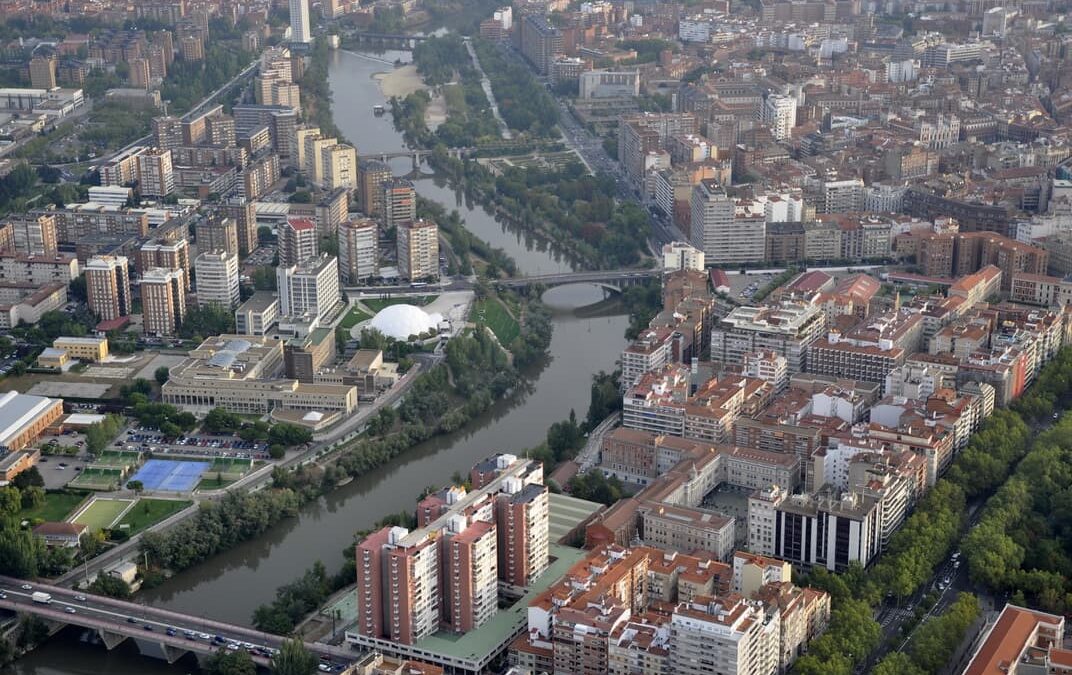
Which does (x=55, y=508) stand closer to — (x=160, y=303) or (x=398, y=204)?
(x=160, y=303)

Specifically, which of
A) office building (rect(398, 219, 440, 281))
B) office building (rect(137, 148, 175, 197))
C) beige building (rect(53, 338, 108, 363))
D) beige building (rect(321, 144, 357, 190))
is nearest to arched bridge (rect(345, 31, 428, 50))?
beige building (rect(321, 144, 357, 190))

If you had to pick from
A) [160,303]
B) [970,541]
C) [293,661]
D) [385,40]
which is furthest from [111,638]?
[385,40]

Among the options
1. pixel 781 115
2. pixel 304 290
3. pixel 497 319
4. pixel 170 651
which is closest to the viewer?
pixel 170 651

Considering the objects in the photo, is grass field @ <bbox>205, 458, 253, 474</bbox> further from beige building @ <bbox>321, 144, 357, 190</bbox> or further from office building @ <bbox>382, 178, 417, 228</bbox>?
beige building @ <bbox>321, 144, 357, 190</bbox>

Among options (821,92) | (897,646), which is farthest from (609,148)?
(897,646)

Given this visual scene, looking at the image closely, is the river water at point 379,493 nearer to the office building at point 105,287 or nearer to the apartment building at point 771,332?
the apartment building at point 771,332

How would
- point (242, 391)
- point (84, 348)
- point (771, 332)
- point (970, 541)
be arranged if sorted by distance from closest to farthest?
point (970, 541), point (242, 391), point (771, 332), point (84, 348)

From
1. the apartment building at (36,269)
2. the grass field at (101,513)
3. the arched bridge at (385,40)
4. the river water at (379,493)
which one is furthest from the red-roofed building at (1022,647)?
the arched bridge at (385,40)
